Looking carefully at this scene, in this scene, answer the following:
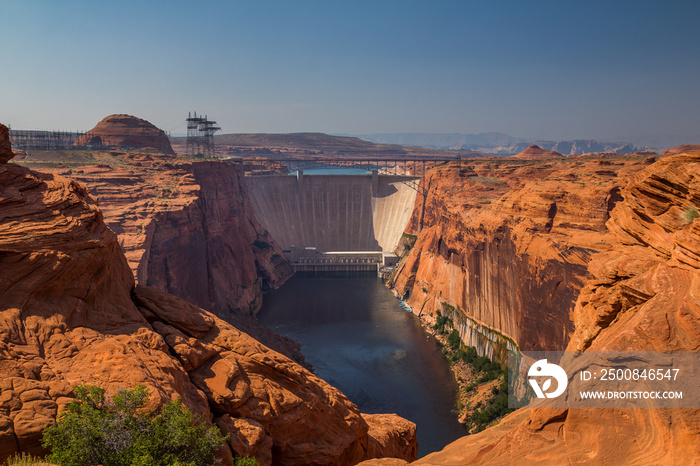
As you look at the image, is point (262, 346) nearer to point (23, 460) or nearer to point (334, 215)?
point (23, 460)

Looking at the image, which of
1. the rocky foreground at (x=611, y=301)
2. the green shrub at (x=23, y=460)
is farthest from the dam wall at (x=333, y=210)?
the green shrub at (x=23, y=460)

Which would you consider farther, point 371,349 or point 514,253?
point 371,349

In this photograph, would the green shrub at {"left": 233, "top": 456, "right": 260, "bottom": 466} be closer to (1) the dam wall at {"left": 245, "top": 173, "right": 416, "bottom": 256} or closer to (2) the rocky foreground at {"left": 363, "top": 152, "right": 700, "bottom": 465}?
(2) the rocky foreground at {"left": 363, "top": 152, "right": 700, "bottom": 465}

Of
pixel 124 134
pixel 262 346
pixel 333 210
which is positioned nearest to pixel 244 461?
pixel 262 346
